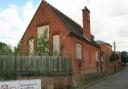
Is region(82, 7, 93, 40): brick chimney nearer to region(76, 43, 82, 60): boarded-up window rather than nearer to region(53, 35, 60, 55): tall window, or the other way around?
region(76, 43, 82, 60): boarded-up window

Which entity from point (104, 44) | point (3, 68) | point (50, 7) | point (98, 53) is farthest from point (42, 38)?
point (104, 44)

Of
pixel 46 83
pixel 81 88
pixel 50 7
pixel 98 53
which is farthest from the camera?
pixel 98 53

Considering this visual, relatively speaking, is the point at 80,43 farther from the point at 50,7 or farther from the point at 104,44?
the point at 104,44

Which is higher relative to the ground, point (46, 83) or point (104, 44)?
point (104, 44)

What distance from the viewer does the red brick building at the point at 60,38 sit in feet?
96.6

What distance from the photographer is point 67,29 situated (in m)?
29.5

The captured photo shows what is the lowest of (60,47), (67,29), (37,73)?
(37,73)

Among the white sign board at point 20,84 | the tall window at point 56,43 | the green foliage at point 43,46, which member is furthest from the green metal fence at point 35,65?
the tall window at point 56,43

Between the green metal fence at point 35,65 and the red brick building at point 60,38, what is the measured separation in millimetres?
3131

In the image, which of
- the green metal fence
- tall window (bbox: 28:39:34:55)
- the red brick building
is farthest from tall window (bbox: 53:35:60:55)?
the green metal fence

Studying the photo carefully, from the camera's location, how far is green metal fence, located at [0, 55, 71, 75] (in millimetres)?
20866

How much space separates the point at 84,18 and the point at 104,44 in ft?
148

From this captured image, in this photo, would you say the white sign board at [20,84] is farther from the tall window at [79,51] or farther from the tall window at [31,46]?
the tall window at [31,46]

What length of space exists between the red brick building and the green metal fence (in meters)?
3.13
